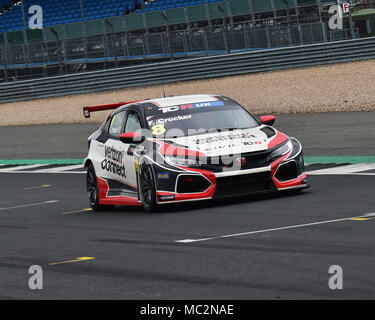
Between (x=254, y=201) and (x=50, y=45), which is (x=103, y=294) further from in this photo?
(x=50, y=45)

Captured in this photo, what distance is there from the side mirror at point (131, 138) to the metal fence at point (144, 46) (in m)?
22.1

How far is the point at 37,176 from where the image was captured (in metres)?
19.3

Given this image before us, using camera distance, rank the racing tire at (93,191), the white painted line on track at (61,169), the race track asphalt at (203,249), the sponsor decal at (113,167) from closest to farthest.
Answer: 1. the race track asphalt at (203,249)
2. the sponsor decal at (113,167)
3. the racing tire at (93,191)
4. the white painted line on track at (61,169)

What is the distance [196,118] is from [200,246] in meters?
3.90

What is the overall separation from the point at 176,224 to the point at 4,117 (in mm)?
25997

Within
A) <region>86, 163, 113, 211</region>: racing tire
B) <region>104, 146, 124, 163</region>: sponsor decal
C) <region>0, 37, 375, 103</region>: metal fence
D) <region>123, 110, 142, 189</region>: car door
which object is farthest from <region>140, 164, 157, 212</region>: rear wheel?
<region>0, 37, 375, 103</region>: metal fence

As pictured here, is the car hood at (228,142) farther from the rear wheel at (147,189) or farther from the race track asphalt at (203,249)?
the race track asphalt at (203,249)

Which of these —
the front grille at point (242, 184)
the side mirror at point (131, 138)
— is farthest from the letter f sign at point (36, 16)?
the front grille at point (242, 184)

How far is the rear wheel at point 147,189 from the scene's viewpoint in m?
11.3

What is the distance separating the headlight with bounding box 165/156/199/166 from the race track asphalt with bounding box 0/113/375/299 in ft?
1.97

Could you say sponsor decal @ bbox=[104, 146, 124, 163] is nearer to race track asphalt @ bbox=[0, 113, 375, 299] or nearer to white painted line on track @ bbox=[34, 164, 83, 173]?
race track asphalt @ bbox=[0, 113, 375, 299]

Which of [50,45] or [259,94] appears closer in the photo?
[259,94]
